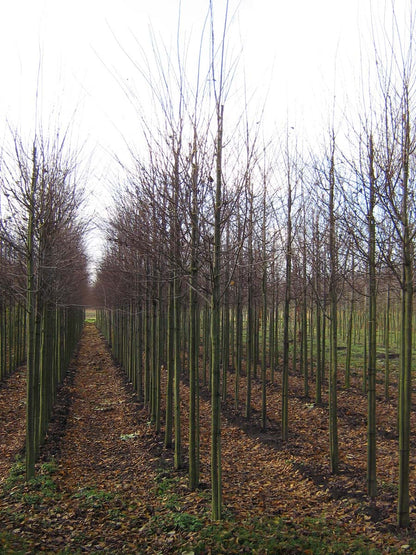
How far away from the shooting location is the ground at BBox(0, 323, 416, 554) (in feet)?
14.3

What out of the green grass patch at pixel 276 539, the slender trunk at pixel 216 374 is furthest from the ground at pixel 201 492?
the slender trunk at pixel 216 374

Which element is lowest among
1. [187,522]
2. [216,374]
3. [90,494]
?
[90,494]

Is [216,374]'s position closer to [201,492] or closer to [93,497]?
[201,492]

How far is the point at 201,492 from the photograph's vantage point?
574cm

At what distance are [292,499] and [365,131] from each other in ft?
16.7

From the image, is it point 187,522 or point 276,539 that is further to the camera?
point 187,522

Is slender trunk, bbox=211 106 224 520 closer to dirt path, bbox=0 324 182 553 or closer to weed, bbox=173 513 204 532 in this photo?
weed, bbox=173 513 204 532

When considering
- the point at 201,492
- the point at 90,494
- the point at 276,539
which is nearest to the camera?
Result: the point at 276,539

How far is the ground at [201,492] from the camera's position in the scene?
4363 mm

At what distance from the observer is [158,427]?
912cm

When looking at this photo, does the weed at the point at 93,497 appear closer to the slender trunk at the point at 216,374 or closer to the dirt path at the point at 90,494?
the dirt path at the point at 90,494

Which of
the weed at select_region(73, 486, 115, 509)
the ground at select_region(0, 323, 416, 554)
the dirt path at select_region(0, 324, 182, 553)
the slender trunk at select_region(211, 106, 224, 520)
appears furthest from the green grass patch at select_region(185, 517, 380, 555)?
the weed at select_region(73, 486, 115, 509)

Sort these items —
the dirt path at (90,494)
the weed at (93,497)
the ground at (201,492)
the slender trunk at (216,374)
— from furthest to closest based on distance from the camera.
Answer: the weed at (93,497), the slender trunk at (216,374), the dirt path at (90,494), the ground at (201,492)

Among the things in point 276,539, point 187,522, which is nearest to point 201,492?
point 187,522
